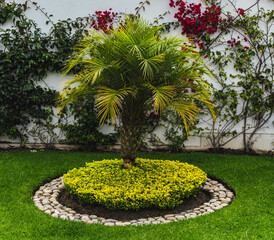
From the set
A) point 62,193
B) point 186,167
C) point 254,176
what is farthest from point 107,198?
point 254,176

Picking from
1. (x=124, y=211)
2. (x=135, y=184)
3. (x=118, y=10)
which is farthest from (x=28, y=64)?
(x=124, y=211)

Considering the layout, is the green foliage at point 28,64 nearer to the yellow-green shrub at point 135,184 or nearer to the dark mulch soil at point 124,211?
the yellow-green shrub at point 135,184

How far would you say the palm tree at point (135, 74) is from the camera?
4.11 m

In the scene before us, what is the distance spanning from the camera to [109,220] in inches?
153

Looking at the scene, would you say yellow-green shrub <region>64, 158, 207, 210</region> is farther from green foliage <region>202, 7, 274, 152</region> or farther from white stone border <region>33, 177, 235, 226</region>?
green foliage <region>202, 7, 274, 152</region>

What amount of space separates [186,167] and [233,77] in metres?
3.03

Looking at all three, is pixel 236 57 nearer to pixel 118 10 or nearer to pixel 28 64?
pixel 118 10

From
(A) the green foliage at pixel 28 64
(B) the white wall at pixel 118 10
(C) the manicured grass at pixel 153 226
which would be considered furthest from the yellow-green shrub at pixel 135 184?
(B) the white wall at pixel 118 10

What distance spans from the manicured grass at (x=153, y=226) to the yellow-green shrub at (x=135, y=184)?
0.41 meters

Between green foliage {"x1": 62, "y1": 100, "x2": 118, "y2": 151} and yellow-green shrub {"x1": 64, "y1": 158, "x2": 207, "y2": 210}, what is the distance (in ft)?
7.06

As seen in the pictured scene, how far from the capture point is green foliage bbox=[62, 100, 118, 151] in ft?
23.6

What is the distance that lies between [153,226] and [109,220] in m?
0.59

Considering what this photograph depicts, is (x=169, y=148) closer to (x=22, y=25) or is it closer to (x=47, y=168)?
(x=47, y=168)

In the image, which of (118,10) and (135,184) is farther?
(118,10)
